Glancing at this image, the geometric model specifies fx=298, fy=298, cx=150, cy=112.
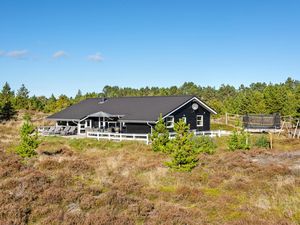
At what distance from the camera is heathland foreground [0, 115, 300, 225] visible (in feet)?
26.9

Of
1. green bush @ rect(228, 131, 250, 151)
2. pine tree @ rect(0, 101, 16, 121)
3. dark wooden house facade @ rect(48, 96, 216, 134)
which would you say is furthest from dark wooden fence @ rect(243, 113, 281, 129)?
pine tree @ rect(0, 101, 16, 121)

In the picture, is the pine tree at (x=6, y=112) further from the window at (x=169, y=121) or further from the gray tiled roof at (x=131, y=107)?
the window at (x=169, y=121)

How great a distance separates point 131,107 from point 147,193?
82.5ft

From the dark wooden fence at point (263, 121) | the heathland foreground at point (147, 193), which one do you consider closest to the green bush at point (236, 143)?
the heathland foreground at point (147, 193)

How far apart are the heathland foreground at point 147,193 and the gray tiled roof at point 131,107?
49.2ft

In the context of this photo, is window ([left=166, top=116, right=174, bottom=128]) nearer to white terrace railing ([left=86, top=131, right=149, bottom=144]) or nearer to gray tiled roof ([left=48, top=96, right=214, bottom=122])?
gray tiled roof ([left=48, top=96, right=214, bottom=122])

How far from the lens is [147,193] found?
1073cm

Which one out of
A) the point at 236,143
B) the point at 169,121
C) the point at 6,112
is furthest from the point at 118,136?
the point at 6,112

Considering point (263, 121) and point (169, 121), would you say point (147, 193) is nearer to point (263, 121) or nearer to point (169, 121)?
point (169, 121)

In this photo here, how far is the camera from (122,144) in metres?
26.4

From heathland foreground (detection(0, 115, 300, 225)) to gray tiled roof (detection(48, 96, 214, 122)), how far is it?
14992mm

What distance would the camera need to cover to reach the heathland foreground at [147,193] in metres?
8.19

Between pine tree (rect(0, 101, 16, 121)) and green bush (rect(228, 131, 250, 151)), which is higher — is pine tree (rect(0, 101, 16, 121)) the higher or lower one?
the higher one

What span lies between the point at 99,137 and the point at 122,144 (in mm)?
4829
